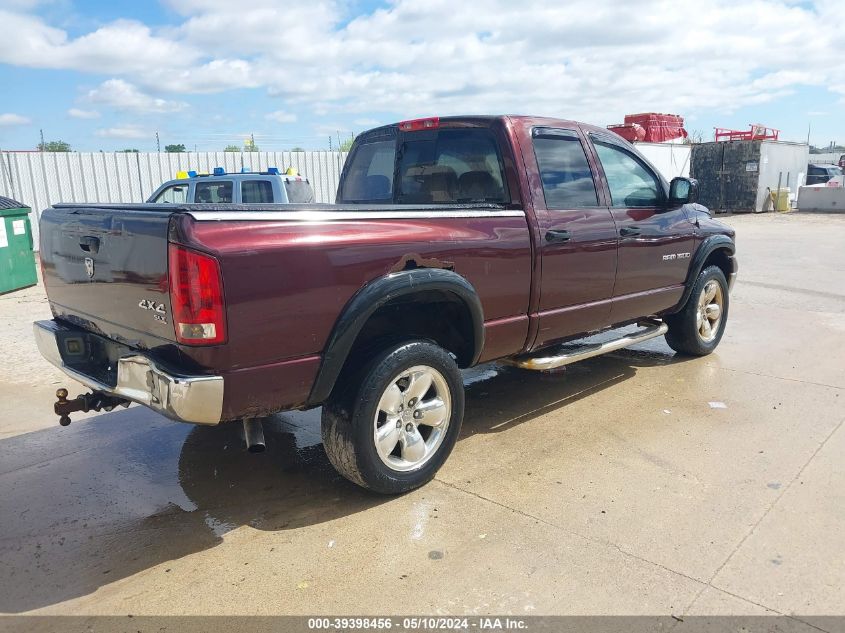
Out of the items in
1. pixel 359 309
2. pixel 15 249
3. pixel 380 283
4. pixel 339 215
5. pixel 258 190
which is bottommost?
pixel 15 249

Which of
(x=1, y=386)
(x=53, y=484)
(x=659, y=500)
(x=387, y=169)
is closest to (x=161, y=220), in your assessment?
(x=53, y=484)

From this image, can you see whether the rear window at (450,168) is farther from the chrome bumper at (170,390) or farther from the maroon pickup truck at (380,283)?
the chrome bumper at (170,390)

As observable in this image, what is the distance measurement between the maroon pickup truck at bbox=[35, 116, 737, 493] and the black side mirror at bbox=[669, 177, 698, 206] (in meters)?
0.01

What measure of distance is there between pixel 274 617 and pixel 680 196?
4.25 m

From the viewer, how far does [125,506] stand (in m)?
3.62

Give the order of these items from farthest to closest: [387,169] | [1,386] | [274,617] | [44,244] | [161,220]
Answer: [1,386] < [387,169] < [44,244] < [161,220] < [274,617]

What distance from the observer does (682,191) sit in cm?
526

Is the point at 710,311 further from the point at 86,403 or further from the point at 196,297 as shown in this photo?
the point at 86,403

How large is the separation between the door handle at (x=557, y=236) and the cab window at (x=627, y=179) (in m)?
0.76

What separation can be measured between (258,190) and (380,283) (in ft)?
24.9

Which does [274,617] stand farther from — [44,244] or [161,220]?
[44,244]

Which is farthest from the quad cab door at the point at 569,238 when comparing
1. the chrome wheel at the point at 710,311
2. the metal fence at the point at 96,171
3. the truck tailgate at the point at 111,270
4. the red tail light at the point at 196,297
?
the metal fence at the point at 96,171

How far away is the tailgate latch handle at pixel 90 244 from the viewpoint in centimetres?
329

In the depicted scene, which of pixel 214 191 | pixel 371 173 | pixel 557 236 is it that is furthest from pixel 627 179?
pixel 214 191
